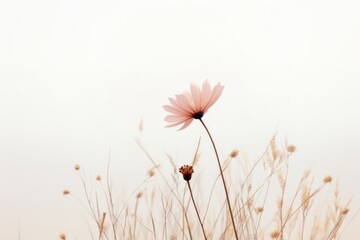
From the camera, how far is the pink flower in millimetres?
681

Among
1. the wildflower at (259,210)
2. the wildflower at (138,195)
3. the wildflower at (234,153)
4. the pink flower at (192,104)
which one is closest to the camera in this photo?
the pink flower at (192,104)

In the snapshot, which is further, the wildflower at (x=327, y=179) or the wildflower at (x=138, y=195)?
the wildflower at (x=138, y=195)

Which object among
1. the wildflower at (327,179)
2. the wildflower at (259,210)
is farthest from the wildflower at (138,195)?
the wildflower at (327,179)

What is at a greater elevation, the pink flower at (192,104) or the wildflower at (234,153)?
the wildflower at (234,153)

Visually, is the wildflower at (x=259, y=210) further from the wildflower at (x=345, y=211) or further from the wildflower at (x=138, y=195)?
the wildflower at (x=138, y=195)

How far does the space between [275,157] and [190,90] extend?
0.37m

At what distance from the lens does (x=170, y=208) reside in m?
1.24

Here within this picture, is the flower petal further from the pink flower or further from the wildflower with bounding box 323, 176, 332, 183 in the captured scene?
the wildflower with bounding box 323, 176, 332, 183

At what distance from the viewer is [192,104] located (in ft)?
2.26

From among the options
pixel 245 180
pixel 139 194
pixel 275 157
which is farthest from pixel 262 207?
pixel 139 194

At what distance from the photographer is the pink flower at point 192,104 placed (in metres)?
0.68

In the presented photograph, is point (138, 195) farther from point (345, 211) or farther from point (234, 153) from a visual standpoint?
point (345, 211)

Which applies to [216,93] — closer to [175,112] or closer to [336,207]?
[175,112]

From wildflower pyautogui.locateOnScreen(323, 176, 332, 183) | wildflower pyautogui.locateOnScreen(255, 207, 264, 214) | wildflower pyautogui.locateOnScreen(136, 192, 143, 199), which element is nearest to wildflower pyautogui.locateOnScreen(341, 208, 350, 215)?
wildflower pyautogui.locateOnScreen(323, 176, 332, 183)
